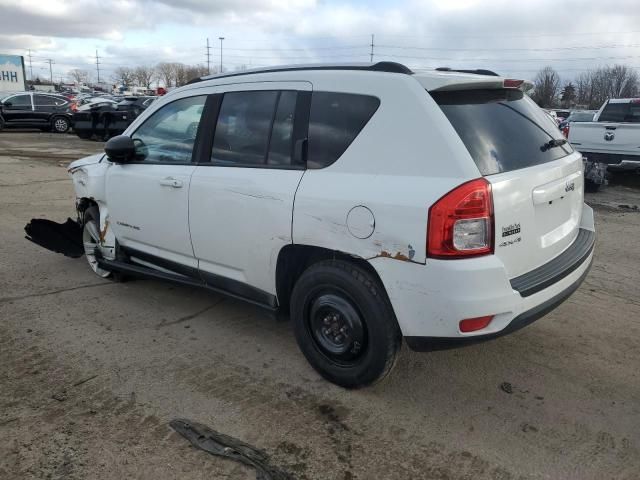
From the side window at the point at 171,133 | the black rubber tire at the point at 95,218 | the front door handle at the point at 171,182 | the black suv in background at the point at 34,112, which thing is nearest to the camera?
the front door handle at the point at 171,182

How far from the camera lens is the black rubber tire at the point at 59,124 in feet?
78.3

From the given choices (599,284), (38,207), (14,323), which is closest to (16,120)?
(38,207)

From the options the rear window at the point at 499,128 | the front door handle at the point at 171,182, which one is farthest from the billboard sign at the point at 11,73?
the rear window at the point at 499,128

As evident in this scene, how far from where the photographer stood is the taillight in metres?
2.58

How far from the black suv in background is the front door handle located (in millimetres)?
22878

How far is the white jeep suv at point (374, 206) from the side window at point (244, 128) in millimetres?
11

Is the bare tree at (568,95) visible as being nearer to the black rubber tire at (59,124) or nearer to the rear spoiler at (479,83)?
the black rubber tire at (59,124)

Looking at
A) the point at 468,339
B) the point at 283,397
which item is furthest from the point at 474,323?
the point at 283,397

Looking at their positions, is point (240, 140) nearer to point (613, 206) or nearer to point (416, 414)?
point (416, 414)

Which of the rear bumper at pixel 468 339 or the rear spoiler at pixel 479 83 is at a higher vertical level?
the rear spoiler at pixel 479 83

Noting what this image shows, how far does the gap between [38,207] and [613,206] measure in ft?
31.0

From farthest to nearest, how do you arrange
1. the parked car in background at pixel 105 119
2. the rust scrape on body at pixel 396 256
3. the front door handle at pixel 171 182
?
the parked car in background at pixel 105 119 → the front door handle at pixel 171 182 → the rust scrape on body at pixel 396 256

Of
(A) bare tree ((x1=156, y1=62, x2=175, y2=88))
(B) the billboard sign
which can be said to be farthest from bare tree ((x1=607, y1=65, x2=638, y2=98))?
(A) bare tree ((x1=156, y1=62, x2=175, y2=88))

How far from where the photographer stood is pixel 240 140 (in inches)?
143
